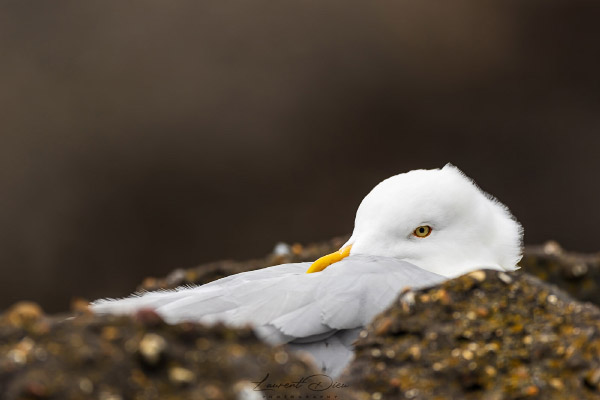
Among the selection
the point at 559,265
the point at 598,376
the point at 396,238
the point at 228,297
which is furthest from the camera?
the point at 559,265

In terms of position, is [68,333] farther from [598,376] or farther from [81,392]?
[598,376]

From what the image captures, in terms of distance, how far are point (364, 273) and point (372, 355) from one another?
0.27 meters

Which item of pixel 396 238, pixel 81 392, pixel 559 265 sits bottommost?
pixel 559 265

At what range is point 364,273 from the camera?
0.94 metres

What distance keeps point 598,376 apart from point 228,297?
1.45 ft

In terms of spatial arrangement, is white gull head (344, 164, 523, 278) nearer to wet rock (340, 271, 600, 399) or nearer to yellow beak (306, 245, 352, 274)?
yellow beak (306, 245, 352, 274)

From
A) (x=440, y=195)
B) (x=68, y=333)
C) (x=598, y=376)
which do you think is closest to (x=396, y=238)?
(x=440, y=195)

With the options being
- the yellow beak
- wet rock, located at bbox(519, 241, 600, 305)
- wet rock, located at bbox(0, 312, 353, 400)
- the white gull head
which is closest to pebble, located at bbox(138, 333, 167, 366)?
wet rock, located at bbox(0, 312, 353, 400)

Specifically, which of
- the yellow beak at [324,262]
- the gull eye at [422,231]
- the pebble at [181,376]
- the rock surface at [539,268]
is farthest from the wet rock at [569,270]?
the pebble at [181,376]

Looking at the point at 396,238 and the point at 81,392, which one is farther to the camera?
the point at 396,238

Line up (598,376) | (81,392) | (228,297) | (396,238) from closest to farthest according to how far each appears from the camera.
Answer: (81,392)
(598,376)
(228,297)
(396,238)

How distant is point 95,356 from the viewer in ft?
1.70

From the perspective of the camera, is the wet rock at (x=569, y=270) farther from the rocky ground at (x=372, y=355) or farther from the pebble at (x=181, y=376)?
the pebble at (x=181, y=376)
